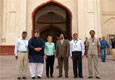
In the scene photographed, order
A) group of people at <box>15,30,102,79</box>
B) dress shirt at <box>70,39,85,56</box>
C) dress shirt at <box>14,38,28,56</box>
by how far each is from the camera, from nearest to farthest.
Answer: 1. group of people at <box>15,30,102,79</box>
2. dress shirt at <box>14,38,28,56</box>
3. dress shirt at <box>70,39,85,56</box>

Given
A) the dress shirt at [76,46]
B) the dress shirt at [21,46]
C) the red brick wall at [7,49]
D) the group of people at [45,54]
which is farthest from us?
the red brick wall at [7,49]

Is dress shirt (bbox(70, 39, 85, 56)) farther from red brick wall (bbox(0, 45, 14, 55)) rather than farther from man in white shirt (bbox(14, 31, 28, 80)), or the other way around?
red brick wall (bbox(0, 45, 14, 55))

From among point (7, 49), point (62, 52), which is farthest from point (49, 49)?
point (7, 49)

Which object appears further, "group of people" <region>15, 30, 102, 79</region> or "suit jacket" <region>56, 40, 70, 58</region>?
"suit jacket" <region>56, 40, 70, 58</region>

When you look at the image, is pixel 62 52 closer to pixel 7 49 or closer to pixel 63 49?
pixel 63 49

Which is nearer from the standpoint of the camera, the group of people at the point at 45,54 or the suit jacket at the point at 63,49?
the group of people at the point at 45,54

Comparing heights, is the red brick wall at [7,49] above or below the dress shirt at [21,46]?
below

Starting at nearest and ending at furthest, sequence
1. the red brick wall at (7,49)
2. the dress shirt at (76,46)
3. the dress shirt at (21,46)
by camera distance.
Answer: the dress shirt at (21,46), the dress shirt at (76,46), the red brick wall at (7,49)

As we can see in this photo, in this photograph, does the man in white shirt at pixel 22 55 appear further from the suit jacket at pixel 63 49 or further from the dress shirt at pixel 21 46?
the suit jacket at pixel 63 49

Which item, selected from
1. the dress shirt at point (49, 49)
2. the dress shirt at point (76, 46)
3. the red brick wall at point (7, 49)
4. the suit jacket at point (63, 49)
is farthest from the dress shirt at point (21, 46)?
Result: the red brick wall at point (7, 49)

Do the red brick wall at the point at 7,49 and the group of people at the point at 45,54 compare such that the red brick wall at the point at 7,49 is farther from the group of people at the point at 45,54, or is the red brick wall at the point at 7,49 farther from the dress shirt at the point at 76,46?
the dress shirt at the point at 76,46

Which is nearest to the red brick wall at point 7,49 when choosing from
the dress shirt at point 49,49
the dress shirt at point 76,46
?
the dress shirt at point 49,49

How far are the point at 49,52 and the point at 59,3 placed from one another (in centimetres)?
1168

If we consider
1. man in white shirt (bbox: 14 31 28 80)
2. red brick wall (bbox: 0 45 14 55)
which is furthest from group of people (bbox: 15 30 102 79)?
red brick wall (bbox: 0 45 14 55)
